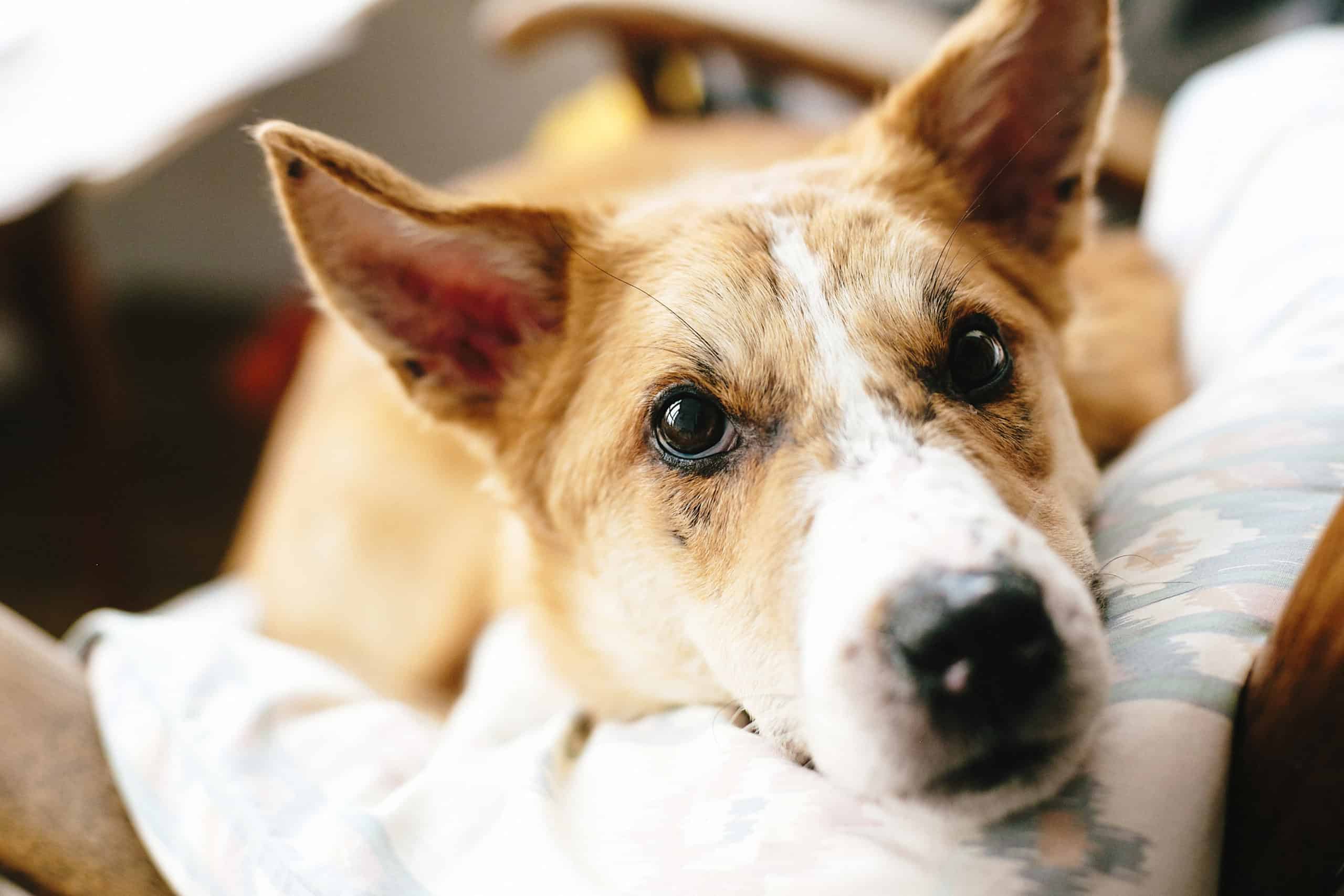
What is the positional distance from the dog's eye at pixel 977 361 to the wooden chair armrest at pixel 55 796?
124 centimetres

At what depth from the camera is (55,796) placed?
1.28 m

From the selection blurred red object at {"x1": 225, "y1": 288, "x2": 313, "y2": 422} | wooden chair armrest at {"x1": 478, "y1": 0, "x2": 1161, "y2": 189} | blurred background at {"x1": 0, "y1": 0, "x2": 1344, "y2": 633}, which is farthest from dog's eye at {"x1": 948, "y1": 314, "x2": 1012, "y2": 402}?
blurred red object at {"x1": 225, "y1": 288, "x2": 313, "y2": 422}

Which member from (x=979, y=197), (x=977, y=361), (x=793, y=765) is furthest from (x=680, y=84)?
(x=793, y=765)

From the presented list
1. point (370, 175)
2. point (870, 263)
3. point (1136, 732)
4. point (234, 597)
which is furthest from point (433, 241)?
point (234, 597)

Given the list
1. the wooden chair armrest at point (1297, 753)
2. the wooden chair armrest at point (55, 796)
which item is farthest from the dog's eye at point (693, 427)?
the wooden chair armrest at point (55, 796)

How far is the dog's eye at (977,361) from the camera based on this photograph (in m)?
1.31

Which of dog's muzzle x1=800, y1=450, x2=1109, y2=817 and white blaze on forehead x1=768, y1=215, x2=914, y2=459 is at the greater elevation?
white blaze on forehead x1=768, y1=215, x2=914, y2=459

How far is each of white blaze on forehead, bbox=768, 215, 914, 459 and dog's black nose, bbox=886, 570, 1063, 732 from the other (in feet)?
0.87

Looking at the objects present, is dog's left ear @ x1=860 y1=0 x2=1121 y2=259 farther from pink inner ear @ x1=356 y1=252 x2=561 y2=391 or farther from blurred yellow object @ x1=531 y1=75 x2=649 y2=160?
blurred yellow object @ x1=531 y1=75 x2=649 y2=160

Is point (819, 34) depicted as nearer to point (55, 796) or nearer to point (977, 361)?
point (977, 361)

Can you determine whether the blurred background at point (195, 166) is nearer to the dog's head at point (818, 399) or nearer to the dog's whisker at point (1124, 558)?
the dog's head at point (818, 399)

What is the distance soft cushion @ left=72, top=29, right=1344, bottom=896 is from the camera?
883 mm

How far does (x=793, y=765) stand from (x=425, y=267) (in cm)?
92

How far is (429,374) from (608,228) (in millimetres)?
374
